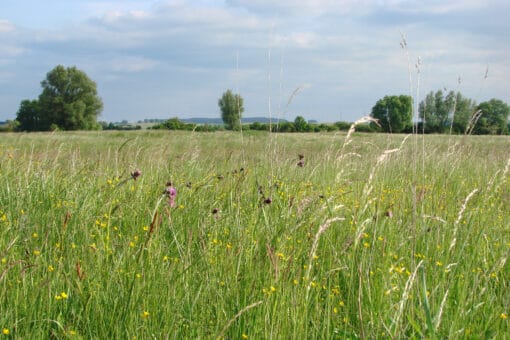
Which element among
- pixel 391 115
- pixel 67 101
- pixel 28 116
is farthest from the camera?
pixel 28 116

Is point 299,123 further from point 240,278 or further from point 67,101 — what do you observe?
point 67,101

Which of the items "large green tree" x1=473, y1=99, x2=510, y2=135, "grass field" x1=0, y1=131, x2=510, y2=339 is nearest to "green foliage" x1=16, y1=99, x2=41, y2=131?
"large green tree" x1=473, y1=99, x2=510, y2=135

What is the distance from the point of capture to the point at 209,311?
2174 mm

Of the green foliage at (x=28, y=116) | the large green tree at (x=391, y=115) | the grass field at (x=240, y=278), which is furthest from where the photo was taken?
the green foliage at (x=28, y=116)

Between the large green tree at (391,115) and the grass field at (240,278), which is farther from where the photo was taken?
the large green tree at (391,115)

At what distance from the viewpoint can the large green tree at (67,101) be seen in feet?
244

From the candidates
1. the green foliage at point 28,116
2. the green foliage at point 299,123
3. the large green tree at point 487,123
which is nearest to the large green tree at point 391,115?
the large green tree at point 487,123

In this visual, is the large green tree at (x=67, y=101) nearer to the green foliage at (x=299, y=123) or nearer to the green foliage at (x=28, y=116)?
the green foliage at (x=28, y=116)

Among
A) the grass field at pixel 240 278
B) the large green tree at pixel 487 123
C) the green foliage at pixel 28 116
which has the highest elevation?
the green foliage at pixel 28 116

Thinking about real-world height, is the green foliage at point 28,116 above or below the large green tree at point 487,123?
above

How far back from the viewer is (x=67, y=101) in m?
76.1

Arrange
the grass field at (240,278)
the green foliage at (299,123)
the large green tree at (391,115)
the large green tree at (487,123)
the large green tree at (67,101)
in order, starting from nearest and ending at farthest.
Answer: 1. the grass field at (240,278)
2. the large green tree at (391,115)
3. the large green tree at (487,123)
4. the green foliage at (299,123)
5. the large green tree at (67,101)

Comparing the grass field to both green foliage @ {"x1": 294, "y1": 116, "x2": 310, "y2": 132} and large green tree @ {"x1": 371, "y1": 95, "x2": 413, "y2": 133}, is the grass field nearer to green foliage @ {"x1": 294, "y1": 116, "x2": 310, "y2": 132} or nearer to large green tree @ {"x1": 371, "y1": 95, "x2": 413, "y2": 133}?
large green tree @ {"x1": 371, "y1": 95, "x2": 413, "y2": 133}

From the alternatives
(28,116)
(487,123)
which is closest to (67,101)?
(28,116)
